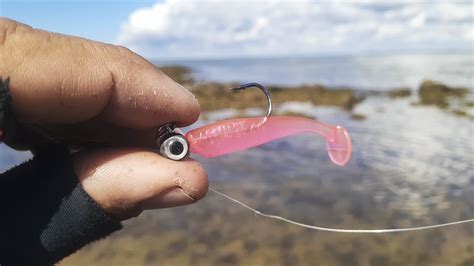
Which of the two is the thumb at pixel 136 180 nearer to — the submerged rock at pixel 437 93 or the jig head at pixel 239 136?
the jig head at pixel 239 136

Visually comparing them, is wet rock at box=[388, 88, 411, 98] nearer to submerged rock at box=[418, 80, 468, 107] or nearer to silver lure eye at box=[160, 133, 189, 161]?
submerged rock at box=[418, 80, 468, 107]

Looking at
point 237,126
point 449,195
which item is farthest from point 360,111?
point 237,126

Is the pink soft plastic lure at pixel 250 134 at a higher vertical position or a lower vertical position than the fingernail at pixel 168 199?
higher

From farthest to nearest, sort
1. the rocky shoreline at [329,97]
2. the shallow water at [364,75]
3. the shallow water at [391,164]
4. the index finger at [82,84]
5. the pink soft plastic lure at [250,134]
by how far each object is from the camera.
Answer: the shallow water at [364,75] → the rocky shoreline at [329,97] → the shallow water at [391,164] → the pink soft plastic lure at [250,134] → the index finger at [82,84]

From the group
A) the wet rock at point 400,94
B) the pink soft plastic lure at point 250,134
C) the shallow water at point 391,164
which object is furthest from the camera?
the wet rock at point 400,94

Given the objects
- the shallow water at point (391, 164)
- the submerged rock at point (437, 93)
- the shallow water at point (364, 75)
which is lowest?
the shallow water at point (391, 164)

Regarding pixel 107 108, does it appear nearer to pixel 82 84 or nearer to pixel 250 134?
pixel 82 84

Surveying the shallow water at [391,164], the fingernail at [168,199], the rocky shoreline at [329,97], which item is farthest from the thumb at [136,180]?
the rocky shoreline at [329,97]

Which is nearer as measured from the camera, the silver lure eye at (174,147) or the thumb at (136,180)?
the thumb at (136,180)
